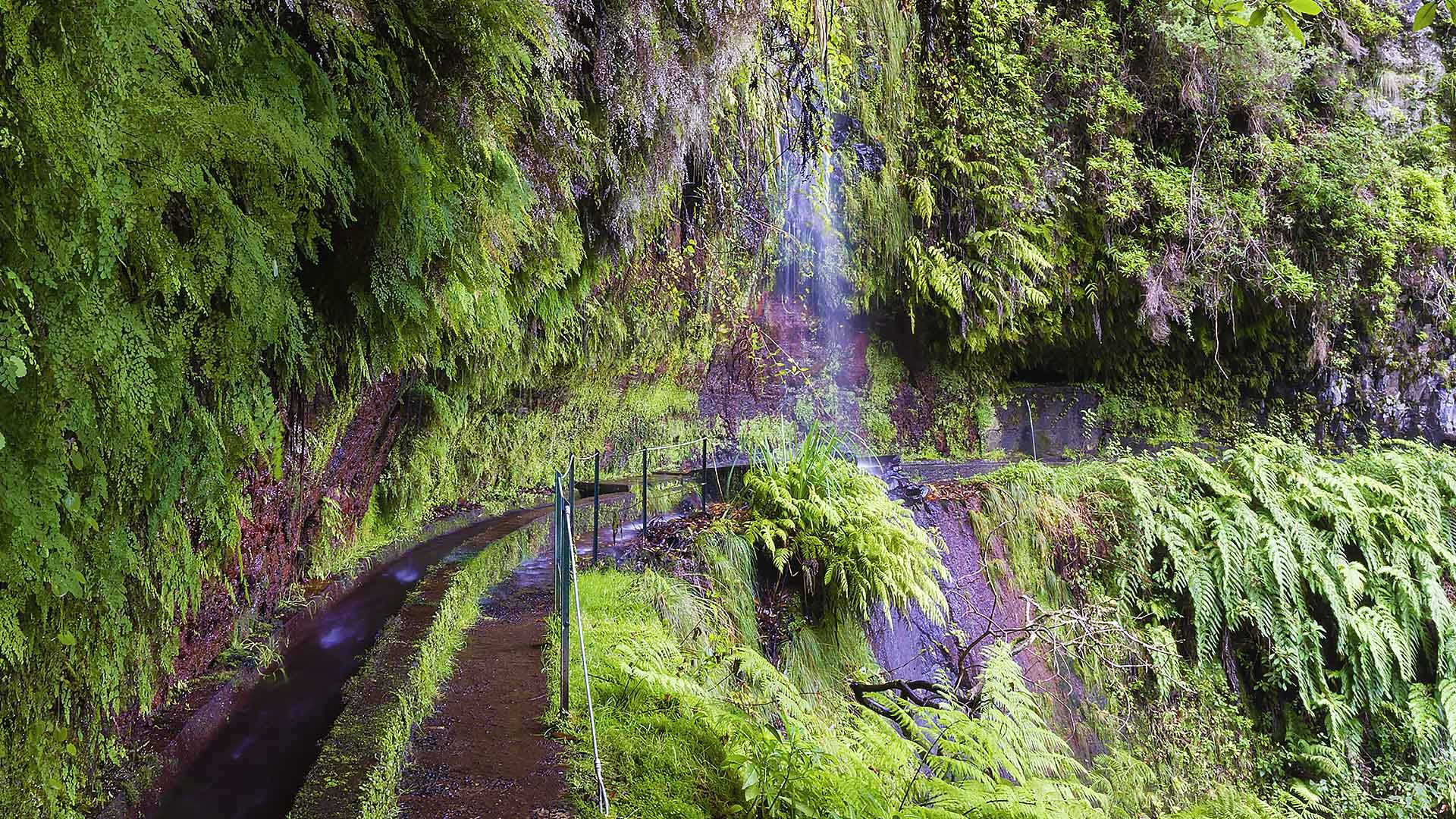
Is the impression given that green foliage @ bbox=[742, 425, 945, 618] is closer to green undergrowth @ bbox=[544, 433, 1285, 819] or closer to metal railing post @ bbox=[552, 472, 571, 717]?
green undergrowth @ bbox=[544, 433, 1285, 819]

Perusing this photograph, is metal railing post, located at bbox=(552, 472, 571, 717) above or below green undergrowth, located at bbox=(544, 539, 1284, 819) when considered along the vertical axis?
above

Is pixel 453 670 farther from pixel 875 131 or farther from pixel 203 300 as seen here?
pixel 875 131

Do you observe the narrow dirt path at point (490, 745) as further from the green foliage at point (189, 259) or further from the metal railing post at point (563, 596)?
the green foliage at point (189, 259)

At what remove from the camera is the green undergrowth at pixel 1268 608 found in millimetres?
6539

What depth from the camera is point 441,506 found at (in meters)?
7.76

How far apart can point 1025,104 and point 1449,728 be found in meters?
9.65

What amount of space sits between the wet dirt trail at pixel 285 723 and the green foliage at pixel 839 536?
1.91 meters

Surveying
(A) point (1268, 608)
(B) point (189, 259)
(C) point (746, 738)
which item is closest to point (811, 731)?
(C) point (746, 738)

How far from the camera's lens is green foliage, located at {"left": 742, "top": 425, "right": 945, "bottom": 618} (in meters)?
4.79

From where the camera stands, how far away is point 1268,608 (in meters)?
6.78

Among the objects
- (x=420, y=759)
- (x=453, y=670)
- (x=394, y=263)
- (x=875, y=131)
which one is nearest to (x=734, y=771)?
(x=420, y=759)

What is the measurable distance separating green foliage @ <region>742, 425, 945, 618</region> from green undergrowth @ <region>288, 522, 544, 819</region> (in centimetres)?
189

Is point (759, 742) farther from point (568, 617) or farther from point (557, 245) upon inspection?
point (557, 245)

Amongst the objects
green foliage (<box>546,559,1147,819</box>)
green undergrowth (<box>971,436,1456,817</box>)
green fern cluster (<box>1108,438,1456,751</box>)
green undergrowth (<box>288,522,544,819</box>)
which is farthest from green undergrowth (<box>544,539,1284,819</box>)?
green fern cluster (<box>1108,438,1456,751</box>)
